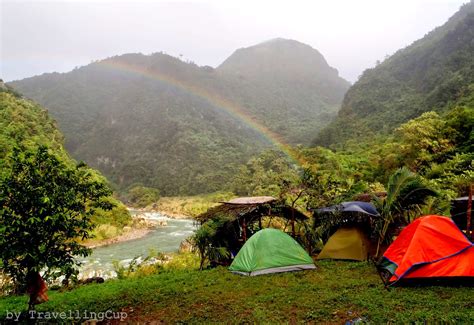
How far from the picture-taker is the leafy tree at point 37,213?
525cm

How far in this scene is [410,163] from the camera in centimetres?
2119

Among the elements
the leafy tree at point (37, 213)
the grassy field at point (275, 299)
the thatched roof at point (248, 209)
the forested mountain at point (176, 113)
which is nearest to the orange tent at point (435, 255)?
the grassy field at point (275, 299)

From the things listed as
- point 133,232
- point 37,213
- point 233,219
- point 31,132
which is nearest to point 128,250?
point 133,232

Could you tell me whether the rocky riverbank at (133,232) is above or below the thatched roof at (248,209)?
below

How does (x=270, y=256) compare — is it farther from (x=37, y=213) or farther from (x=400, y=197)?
(x=37, y=213)

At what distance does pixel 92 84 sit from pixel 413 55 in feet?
321

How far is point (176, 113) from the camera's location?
90500 millimetres

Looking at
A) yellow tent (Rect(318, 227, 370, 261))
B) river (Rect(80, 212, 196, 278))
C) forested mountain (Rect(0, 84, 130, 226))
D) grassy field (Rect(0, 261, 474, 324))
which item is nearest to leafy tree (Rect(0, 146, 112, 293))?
grassy field (Rect(0, 261, 474, 324))

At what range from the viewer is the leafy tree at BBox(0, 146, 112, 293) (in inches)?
207

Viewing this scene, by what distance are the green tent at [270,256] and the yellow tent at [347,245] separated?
45.6 inches

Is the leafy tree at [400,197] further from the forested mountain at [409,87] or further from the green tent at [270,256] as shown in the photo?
the forested mountain at [409,87]

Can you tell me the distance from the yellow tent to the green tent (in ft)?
3.80

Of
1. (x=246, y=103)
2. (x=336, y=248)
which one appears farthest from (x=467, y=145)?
(x=246, y=103)

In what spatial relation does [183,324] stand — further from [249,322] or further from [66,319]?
[66,319]
